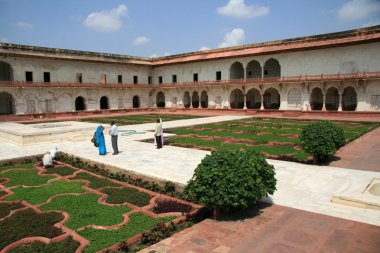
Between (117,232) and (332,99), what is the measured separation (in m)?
30.1

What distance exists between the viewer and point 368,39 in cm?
2500

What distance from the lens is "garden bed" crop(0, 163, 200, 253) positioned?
4395 mm

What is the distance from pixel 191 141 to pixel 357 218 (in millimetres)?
8871

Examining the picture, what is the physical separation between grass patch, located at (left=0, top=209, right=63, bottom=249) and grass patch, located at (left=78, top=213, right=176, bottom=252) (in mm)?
527

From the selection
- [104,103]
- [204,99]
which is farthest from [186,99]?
[104,103]

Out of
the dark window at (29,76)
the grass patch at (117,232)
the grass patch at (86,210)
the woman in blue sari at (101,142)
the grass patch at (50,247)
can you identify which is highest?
the dark window at (29,76)

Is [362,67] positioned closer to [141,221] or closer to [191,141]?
[191,141]

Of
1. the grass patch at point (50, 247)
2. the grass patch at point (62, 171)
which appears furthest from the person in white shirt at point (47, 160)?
the grass patch at point (50, 247)

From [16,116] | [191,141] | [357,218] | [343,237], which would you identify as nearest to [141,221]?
[343,237]

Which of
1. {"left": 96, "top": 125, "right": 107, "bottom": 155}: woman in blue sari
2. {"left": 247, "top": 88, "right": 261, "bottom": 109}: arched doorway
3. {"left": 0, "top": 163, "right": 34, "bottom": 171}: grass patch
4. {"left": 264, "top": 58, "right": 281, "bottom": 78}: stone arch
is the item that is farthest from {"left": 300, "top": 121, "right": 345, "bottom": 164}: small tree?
{"left": 247, "top": 88, "right": 261, "bottom": 109}: arched doorway

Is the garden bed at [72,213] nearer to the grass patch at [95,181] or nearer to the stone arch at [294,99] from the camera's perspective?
the grass patch at [95,181]

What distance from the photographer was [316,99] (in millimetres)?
31375

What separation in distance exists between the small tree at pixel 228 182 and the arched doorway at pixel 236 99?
3112 centimetres

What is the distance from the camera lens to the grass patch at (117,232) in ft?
14.1
